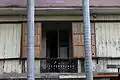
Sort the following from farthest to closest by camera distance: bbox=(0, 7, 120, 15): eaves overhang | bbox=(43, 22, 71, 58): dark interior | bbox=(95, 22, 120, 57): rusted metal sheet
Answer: bbox=(43, 22, 71, 58): dark interior < bbox=(95, 22, 120, 57): rusted metal sheet < bbox=(0, 7, 120, 15): eaves overhang

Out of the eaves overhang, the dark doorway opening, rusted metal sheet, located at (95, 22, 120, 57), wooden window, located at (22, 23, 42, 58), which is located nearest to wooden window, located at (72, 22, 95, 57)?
rusted metal sheet, located at (95, 22, 120, 57)

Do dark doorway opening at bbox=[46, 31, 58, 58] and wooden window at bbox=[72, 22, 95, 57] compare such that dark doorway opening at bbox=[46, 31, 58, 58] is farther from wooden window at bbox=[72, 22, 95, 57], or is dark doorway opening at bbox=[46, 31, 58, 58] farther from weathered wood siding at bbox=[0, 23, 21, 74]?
weathered wood siding at bbox=[0, 23, 21, 74]

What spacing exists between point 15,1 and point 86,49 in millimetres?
5515

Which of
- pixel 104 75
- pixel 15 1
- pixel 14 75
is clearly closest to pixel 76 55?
pixel 104 75

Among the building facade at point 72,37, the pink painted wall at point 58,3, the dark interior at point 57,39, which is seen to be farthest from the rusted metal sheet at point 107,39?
the dark interior at point 57,39

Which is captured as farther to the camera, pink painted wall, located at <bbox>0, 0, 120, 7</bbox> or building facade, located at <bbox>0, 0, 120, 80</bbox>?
pink painted wall, located at <bbox>0, 0, 120, 7</bbox>

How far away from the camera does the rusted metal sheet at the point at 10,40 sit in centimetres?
1358

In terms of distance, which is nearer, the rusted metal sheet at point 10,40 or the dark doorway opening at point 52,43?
the rusted metal sheet at point 10,40

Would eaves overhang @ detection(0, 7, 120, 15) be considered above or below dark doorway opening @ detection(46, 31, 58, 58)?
above

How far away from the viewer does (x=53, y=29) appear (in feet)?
48.5

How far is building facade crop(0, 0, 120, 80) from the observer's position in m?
13.5

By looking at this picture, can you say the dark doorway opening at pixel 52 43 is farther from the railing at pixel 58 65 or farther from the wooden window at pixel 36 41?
the wooden window at pixel 36 41

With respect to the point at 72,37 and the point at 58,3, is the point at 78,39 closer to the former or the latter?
the point at 72,37

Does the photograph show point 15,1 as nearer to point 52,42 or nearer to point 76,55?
point 52,42
